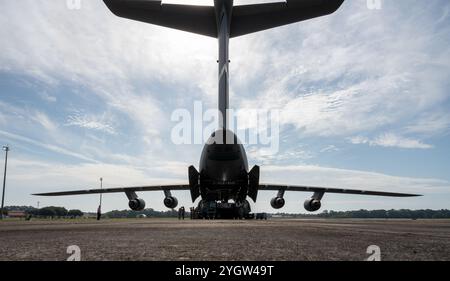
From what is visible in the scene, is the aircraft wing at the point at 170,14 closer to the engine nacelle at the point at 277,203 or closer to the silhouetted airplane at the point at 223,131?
the silhouetted airplane at the point at 223,131

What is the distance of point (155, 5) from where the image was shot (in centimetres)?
2450

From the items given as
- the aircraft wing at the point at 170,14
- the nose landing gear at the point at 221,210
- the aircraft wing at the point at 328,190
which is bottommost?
the nose landing gear at the point at 221,210

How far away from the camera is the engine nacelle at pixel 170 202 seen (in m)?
29.5

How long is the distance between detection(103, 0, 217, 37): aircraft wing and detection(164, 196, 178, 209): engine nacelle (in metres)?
15.8

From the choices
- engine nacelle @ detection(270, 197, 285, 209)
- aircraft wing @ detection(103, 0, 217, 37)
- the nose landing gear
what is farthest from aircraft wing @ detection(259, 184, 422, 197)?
aircraft wing @ detection(103, 0, 217, 37)

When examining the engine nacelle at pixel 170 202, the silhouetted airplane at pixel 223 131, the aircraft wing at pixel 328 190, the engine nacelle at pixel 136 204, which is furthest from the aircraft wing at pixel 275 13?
the engine nacelle at pixel 136 204

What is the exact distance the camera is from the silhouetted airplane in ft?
63.9

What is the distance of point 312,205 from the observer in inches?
1130

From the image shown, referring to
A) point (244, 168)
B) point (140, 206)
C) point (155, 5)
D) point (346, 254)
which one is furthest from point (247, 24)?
point (346, 254)

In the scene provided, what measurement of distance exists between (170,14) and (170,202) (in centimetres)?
1690

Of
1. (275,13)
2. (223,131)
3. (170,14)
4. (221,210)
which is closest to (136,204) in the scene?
(221,210)

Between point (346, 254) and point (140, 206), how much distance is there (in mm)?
27797

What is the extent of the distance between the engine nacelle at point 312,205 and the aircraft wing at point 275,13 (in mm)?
16242
